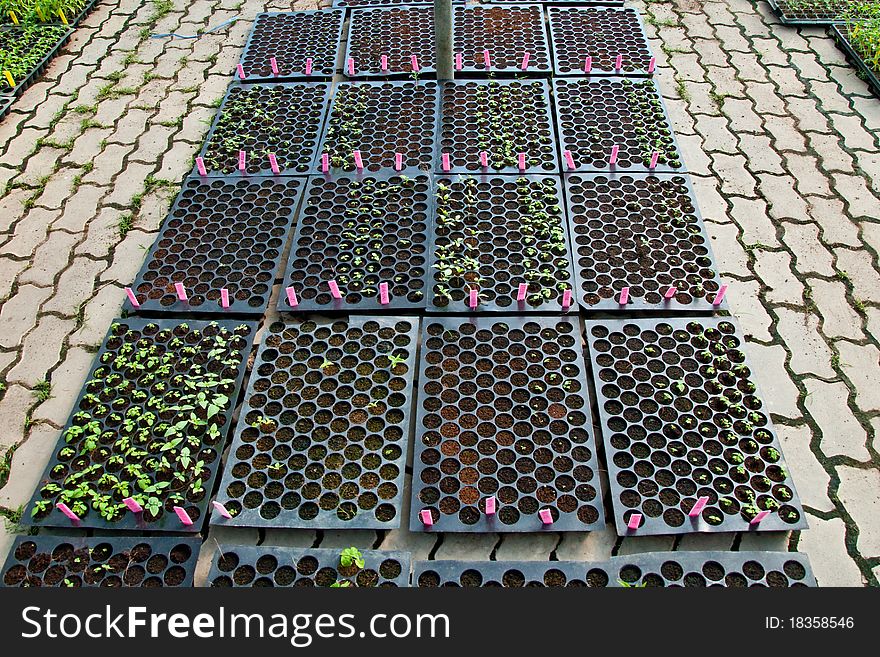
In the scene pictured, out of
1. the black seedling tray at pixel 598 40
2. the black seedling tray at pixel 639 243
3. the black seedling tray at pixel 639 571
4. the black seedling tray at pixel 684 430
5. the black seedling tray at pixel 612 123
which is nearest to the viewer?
the black seedling tray at pixel 639 571

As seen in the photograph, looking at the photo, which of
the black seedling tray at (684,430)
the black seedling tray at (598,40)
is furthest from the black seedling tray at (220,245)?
the black seedling tray at (598,40)

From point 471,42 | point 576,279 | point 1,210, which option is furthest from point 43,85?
point 576,279

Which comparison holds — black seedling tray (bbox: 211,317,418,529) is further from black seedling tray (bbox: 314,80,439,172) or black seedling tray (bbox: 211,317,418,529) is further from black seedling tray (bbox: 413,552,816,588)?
black seedling tray (bbox: 314,80,439,172)

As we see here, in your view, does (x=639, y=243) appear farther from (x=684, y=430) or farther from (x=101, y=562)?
(x=101, y=562)

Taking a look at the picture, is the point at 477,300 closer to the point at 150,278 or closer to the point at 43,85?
the point at 150,278

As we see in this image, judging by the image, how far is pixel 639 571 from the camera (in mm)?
2283

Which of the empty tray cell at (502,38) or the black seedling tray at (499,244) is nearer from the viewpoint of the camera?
the black seedling tray at (499,244)

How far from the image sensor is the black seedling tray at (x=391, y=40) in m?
4.69

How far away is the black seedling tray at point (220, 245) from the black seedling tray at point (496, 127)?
1052 mm

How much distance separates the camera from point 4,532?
2502 mm

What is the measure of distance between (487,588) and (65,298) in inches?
108

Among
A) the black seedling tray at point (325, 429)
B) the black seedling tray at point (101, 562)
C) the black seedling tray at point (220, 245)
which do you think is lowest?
the black seedling tray at point (101, 562)

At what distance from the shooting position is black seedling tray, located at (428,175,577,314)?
10.4 feet

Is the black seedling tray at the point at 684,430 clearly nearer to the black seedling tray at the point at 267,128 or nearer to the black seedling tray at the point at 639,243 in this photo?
the black seedling tray at the point at 639,243
